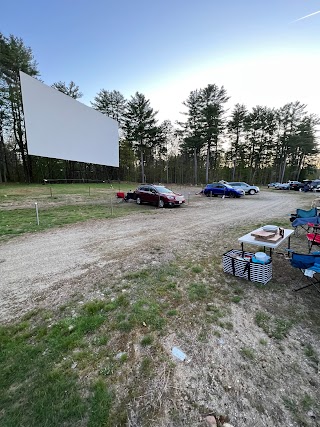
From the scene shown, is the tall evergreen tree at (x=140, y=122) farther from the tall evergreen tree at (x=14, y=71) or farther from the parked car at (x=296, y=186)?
the parked car at (x=296, y=186)

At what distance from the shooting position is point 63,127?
28.3 ft

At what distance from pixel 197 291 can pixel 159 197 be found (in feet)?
31.4

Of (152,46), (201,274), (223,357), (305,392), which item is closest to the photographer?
(305,392)

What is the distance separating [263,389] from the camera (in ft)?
6.14

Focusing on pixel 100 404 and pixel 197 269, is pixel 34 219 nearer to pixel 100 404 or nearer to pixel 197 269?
pixel 197 269

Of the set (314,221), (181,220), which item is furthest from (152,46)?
(314,221)

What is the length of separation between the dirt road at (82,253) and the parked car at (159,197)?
→ 408 cm

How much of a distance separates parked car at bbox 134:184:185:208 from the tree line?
54.1ft

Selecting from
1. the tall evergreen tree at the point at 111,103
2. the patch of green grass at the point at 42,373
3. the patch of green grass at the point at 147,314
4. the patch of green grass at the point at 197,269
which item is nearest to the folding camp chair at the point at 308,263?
the patch of green grass at the point at 197,269

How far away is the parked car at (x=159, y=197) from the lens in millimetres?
12602

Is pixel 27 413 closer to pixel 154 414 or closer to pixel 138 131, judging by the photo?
pixel 154 414

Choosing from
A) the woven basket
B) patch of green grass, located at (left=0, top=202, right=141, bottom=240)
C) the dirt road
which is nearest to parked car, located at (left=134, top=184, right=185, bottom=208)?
patch of green grass, located at (left=0, top=202, right=141, bottom=240)

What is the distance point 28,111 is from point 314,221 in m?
10.0

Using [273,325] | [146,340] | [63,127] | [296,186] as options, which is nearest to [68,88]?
[63,127]
